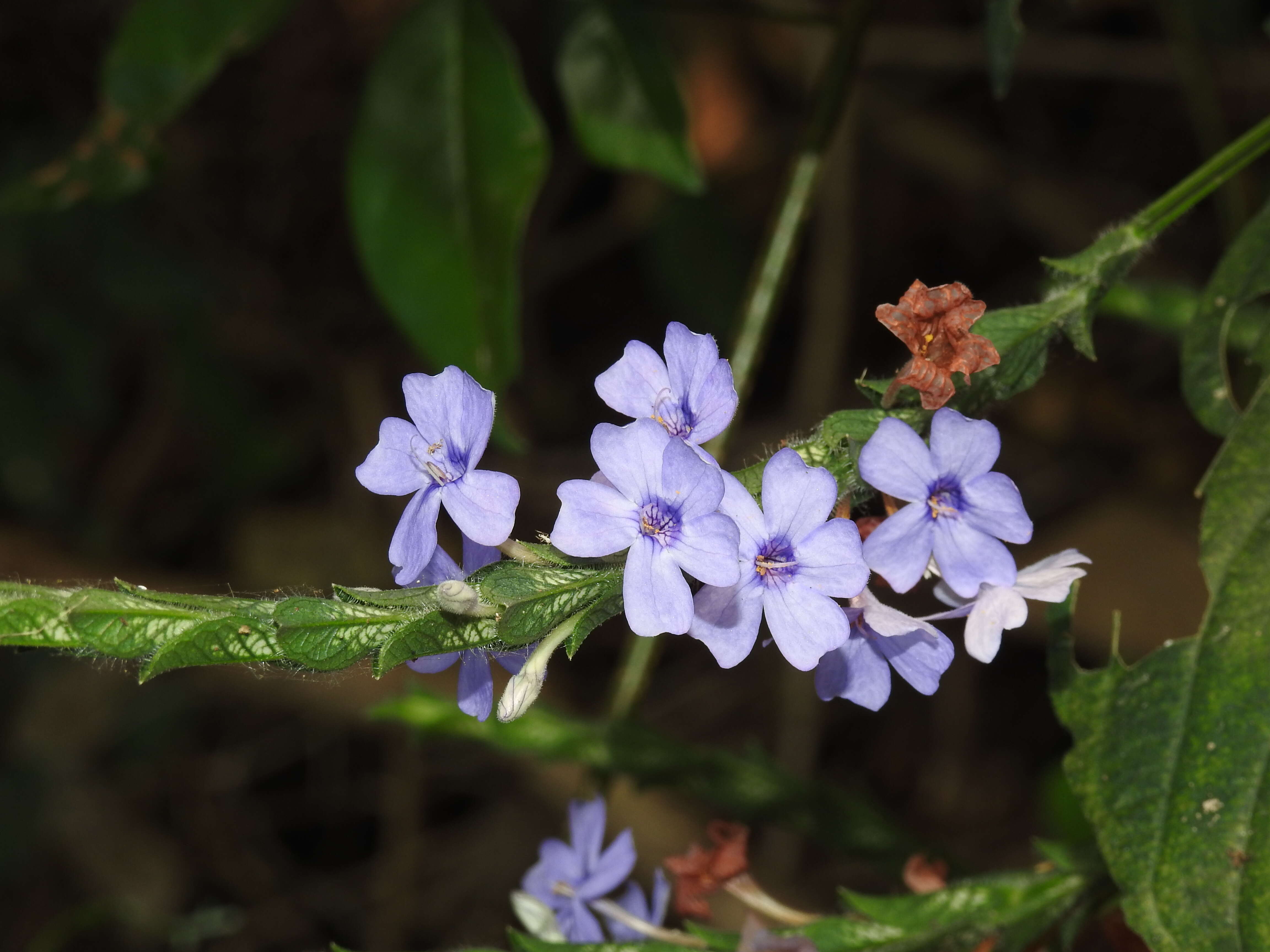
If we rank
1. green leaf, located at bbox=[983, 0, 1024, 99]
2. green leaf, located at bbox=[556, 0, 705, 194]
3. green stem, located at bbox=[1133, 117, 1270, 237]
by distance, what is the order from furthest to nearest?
1. green leaf, located at bbox=[556, 0, 705, 194]
2. green leaf, located at bbox=[983, 0, 1024, 99]
3. green stem, located at bbox=[1133, 117, 1270, 237]

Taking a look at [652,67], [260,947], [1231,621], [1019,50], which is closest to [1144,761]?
[1231,621]

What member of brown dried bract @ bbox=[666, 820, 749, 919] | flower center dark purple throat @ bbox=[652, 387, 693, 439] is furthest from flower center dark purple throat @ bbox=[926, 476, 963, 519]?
brown dried bract @ bbox=[666, 820, 749, 919]

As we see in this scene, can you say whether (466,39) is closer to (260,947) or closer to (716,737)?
(716,737)

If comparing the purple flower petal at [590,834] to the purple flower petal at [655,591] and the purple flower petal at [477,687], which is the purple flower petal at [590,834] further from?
the purple flower petal at [655,591]

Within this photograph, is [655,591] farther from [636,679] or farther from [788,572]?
[636,679]

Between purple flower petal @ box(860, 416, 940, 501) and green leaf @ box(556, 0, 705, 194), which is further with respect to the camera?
green leaf @ box(556, 0, 705, 194)

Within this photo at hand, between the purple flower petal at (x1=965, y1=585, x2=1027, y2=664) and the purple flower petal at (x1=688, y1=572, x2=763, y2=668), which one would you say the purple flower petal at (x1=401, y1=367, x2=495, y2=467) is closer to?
the purple flower petal at (x1=688, y1=572, x2=763, y2=668)

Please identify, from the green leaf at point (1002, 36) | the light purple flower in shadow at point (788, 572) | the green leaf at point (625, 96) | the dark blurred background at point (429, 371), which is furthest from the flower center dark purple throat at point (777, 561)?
the dark blurred background at point (429, 371)
